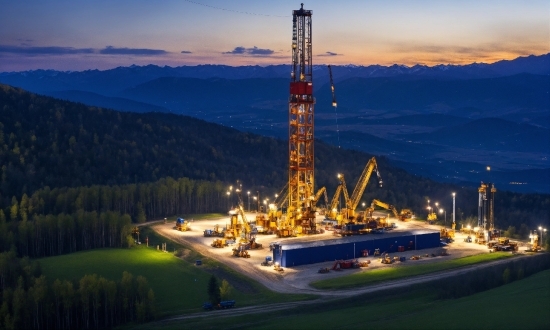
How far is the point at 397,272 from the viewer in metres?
73.2

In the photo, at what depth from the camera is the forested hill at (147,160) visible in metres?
117

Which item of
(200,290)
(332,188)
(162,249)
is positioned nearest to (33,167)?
(162,249)

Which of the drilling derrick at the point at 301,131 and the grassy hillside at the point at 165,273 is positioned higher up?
the drilling derrick at the point at 301,131

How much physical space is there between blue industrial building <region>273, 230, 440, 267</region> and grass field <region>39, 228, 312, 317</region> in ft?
22.9

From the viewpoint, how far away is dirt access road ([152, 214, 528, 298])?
224 ft

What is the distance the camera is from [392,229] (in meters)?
95.3

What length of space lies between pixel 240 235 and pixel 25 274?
30.7 metres

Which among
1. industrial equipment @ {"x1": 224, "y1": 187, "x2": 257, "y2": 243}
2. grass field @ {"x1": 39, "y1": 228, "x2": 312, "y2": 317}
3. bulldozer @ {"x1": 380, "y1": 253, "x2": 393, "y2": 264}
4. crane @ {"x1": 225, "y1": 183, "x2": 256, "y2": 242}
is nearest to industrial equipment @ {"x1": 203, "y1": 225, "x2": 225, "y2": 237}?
industrial equipment @ {"x1": 224, "y1": 187, "x2": 257, "y2": 243}

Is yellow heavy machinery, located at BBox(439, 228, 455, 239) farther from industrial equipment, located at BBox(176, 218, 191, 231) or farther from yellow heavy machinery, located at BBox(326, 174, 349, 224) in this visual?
industrial equipment, located at BBox(176, 218, 191, 231)

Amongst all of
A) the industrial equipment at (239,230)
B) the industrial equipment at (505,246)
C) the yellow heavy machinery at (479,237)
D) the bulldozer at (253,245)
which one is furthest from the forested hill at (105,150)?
the industrial equipment at (505,246)

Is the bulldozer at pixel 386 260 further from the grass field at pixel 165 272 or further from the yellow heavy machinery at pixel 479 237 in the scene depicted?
the grass field at pixel 165 272

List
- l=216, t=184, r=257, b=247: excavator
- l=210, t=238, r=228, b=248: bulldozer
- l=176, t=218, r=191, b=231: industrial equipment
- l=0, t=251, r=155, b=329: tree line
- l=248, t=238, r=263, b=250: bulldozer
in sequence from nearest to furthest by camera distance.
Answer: l=0, t=251, r=155, b=329: tree line, l=248, t=238, r=263, b=250: bulldozer, l=210, t=238, r=228, b=248: bulldozer, l=216, t=184, r=257, b=247: excavator, l=176, t=218, r=191, b=231: industrial equipment

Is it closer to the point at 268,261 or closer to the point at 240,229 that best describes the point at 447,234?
the point at 240,229

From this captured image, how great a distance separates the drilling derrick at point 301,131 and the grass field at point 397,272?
61.4ft
